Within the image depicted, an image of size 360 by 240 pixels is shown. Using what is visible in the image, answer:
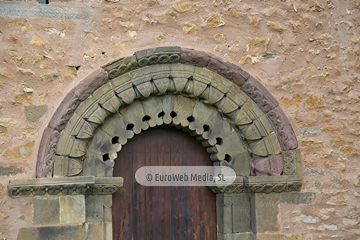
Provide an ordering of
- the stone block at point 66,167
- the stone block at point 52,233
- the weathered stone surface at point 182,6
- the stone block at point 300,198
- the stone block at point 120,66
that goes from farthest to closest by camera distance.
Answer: the stone block at point 300,198 < the weathered stone surface at point 182,6 < the stone block at point 120,66 < the stone block at point 66,167 < the stone block at point 52,233

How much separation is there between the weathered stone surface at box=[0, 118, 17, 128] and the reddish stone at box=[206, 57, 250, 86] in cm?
178

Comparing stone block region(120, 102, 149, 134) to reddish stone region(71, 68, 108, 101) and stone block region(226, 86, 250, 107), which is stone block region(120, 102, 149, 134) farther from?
stone block region(226, 86, 250, 107)

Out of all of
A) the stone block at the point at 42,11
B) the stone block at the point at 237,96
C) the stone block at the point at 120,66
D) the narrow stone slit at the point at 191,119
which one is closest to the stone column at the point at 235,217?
the narrow stone slit at the point at 191,119

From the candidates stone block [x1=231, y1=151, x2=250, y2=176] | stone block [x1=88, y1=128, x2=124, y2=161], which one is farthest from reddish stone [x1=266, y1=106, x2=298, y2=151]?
stone block [x1=88, y1=128, x2=124, y2=161]

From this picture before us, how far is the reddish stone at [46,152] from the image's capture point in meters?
4.27

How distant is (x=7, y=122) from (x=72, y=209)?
88cm

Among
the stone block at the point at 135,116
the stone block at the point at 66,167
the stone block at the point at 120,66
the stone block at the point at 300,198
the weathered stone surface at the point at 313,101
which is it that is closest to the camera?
the stone block at the point at 66,167

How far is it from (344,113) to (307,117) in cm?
38

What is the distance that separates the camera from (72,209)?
14.1 feet

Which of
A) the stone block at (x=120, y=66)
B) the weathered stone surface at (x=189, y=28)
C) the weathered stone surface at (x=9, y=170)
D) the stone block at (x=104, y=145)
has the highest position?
the weathered stone surface at (x=189, y=28)

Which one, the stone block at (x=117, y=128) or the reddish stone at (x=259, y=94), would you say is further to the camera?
the reddish stone at (x=259, y=94)

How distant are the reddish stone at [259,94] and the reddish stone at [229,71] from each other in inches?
2.1

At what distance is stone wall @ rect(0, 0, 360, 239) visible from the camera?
4.37m

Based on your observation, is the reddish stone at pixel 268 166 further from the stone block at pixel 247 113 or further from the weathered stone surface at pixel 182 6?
the weathered stone surface at pixel 182 6
